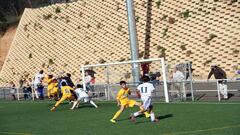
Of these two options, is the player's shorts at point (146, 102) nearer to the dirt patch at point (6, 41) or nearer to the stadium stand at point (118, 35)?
the stadium stand at point (118, 35)

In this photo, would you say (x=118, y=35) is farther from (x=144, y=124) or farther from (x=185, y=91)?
(x=144, y=124)

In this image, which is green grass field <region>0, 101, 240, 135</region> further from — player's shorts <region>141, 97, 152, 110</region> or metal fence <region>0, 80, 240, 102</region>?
A: metal fence <region>0, 80, 240, 102</region>

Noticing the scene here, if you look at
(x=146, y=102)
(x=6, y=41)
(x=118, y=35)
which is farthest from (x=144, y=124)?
(x=6, y=41)

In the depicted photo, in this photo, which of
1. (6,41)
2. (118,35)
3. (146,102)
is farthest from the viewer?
(6,41)

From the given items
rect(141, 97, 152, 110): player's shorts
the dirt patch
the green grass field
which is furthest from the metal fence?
the dirt patch

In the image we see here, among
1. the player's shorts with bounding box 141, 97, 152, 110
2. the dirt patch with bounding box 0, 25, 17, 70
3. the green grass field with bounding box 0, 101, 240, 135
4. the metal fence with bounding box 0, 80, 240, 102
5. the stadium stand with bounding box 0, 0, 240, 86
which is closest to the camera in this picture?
the green grass field with bounding box 0, 101, 240, 135

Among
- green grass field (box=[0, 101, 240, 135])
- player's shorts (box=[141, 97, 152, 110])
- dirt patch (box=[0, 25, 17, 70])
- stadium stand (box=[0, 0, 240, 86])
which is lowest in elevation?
green grass field (box=[0, 101, 240, 135])

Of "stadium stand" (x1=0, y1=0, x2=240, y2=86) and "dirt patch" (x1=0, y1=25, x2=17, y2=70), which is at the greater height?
"dirt patch" (x1=0, y1=25, x2=17, y2=70)

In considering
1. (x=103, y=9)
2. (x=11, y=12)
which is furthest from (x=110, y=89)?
(x=11, y=12)

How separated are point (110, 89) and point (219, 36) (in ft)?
47.0

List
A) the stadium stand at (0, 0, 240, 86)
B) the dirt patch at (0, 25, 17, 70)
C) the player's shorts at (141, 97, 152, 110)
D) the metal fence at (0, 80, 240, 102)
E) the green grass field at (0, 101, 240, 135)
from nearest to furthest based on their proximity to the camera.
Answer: the green grass field at (0, 101, 240, 135) → the player's shorts at (141, 97, 152, 110) → the metal fence at (0, 80, 240, 102) → the stadium stand at (0, 0, 240, 86) → the dirt patch at (0, 25, 17, 70)

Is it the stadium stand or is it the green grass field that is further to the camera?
the stadium stand

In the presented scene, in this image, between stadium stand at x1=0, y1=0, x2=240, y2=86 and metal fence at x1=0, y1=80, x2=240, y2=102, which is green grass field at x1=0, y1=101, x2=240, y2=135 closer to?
metal fence at x1=0, y1=80, x2=240, y2=102

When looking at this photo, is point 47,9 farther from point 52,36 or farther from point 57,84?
point 57,84
